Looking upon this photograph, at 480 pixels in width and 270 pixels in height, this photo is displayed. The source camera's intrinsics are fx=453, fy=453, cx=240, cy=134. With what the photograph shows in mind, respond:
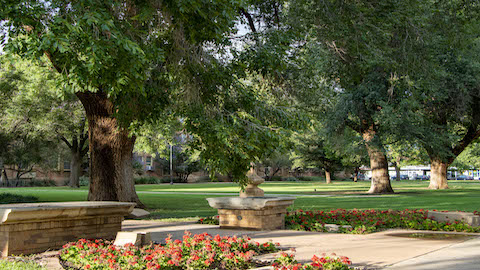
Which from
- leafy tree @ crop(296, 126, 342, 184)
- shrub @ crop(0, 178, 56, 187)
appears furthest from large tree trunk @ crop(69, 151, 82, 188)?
leafy tree @ crop(296, 126, 342, 184)

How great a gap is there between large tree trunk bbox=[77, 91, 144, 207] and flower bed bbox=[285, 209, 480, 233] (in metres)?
5.39

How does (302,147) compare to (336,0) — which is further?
(302,147)

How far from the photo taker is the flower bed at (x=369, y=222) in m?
9.96

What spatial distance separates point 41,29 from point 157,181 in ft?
172

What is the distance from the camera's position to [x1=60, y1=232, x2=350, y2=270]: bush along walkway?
5.76 m

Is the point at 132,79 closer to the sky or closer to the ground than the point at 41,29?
closer to the ground

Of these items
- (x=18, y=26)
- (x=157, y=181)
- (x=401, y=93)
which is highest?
(x=401, y=93)

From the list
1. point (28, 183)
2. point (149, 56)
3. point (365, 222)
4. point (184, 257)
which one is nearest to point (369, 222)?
point (365, 222)

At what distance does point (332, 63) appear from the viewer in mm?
18172

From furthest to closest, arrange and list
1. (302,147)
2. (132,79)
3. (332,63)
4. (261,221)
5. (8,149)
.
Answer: (302,147) < (8,149) < (332,63) < (261,221) < (132,79)

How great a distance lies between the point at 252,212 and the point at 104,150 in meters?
5.70

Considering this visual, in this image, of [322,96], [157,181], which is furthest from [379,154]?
[157,181]

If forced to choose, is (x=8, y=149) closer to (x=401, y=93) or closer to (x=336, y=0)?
(x=336, y=0)

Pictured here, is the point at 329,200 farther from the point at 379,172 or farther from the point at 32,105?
the point at 32,105
